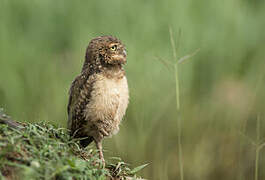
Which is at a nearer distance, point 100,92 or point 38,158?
point 38,158

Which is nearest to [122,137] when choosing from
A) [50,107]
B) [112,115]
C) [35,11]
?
[50,107]

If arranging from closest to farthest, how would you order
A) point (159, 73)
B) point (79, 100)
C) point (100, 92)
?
point (100, 92) → point (79, 100) → point (159, 73)

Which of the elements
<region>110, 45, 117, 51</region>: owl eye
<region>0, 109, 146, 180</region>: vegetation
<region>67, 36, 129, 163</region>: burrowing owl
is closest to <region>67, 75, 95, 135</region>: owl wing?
<region>67, 36, 129, 163</region>: burrowing owl

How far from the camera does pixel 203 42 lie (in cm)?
601

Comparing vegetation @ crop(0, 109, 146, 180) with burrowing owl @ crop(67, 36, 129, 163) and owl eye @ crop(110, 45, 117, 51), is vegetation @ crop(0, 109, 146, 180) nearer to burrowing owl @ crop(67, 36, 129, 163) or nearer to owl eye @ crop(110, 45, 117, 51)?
burrowing owl @ crop(67, 36, 129, 163)

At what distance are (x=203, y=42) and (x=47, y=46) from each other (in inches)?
65.7

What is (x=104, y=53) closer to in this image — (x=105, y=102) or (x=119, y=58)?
(x=119, y=58)

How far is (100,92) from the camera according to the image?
4.04 meters

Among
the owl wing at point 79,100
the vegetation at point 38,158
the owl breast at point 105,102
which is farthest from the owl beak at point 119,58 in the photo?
the vegetation at point 38,158

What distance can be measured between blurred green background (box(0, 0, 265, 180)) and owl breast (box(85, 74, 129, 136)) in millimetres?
881

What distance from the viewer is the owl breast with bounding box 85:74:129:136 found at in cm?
404

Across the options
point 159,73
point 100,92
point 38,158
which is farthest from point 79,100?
point 159,73

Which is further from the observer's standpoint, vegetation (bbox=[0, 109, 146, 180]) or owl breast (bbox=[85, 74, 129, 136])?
owl breast (bbox=[85, 74, 129, 136])

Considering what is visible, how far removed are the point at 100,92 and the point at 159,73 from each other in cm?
180
